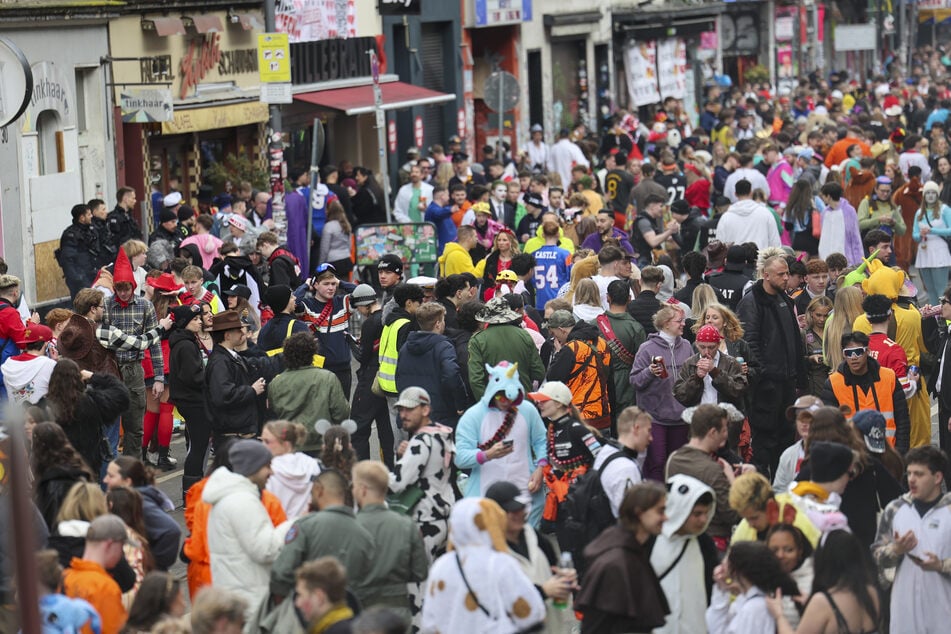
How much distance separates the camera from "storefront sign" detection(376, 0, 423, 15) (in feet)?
107

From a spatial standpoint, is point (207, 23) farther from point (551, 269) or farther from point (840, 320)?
point (840, 320)

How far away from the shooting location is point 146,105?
23.2 metres

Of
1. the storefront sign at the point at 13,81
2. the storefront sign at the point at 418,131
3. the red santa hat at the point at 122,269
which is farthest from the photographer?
the storefront sign at the point at 418,131

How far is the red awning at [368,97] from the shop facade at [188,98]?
66.3 inches

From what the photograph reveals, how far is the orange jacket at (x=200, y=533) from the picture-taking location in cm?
887

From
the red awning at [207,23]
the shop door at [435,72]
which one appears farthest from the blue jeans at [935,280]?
the shop door at [435,72]

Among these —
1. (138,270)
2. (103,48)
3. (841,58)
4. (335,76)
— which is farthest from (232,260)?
(841,58)

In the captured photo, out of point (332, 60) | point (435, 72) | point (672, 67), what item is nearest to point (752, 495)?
point (332, 60)

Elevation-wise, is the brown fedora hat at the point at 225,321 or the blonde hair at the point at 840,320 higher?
the brown fedora hat at the point at 225,321

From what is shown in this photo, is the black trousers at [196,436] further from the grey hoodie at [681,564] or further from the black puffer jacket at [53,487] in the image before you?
the grey hoodie at [681,564]

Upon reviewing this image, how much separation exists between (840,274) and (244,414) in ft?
19.1

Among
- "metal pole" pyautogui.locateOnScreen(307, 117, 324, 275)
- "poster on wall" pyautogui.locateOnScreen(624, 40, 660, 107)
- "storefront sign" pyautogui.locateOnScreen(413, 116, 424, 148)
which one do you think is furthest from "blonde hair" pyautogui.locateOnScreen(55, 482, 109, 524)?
"poster on wall" pyautogui.locateOnScreen(624, 40, 660, 107)

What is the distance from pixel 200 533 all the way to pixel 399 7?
82.6 feet

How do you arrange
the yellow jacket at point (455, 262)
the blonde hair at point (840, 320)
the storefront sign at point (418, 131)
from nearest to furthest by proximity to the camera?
1. the blonde hair at point (840, 320)
2. the yellow jacket at point (455, 262)
3. the storefront sign at point (418, 131)
